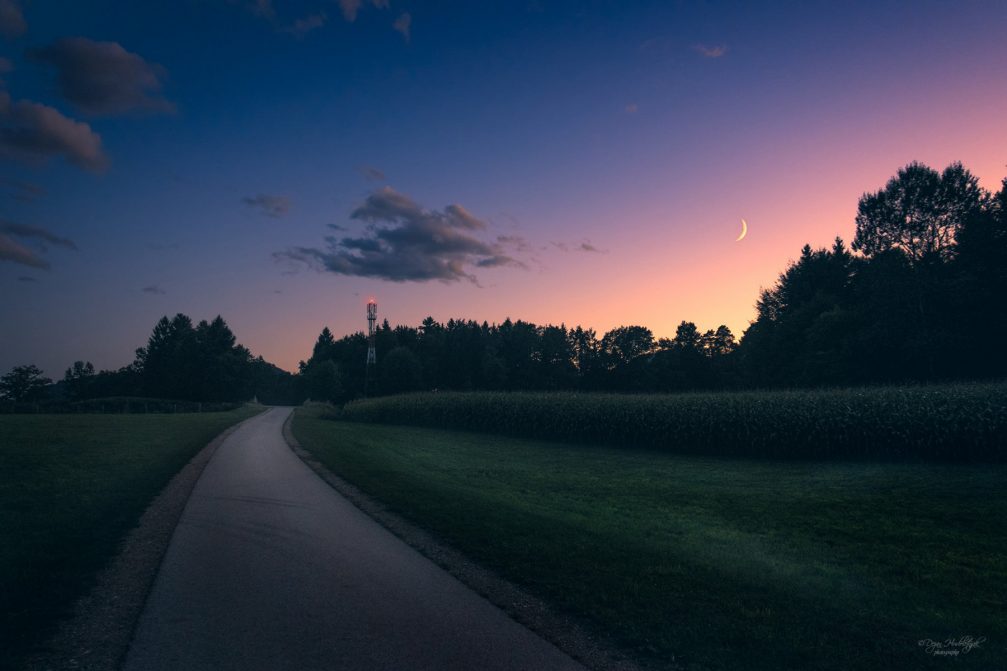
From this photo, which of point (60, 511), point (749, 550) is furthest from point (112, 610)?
point (749, 550)

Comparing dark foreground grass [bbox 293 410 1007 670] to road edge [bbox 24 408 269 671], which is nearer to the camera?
road edge [bbox 24 408 269 671]

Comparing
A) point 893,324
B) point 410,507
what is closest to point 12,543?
point 410,507

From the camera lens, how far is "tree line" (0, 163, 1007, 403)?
3778 cm

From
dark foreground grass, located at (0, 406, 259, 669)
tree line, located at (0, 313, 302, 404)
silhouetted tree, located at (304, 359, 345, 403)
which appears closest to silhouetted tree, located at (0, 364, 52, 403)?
tree line, located at (0, 313, 302, 404)

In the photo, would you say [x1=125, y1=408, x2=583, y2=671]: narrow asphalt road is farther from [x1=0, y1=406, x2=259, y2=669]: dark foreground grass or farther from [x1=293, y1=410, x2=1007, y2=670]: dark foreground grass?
[x1=293, y1=410, x2=1007, y2=670]: dark foreground grass

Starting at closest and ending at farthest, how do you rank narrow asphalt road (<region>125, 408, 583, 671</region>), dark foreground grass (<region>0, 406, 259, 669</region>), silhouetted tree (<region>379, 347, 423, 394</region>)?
1. narrow asphalt road (<region>125, 408, 583, 671</region>)
2. dark foreground grass (<region>0, 406, 259, 669</region>)
3. silhouetted tree (<region>379, 347, 423, 394</region>)

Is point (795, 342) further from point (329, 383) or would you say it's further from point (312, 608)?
point (329, 383)

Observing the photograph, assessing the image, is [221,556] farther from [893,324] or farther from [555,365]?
[555,365]

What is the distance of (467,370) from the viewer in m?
106

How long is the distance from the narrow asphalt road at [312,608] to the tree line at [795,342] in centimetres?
4432

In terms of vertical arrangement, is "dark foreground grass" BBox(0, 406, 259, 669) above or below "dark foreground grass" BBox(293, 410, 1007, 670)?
above

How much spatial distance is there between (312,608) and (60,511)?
809cm

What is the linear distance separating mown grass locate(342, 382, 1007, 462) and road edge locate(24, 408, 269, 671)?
2013cm
